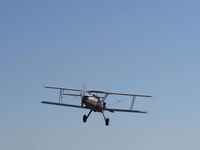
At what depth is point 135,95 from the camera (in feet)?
259

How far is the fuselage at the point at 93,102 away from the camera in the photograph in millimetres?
73750

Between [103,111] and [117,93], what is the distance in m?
3.92

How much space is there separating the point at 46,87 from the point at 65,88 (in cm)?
309

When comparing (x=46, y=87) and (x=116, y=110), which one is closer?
(x=116, y=110)

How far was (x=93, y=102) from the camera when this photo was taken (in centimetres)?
7456

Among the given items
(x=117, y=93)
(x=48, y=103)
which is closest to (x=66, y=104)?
(x=48, y=103)

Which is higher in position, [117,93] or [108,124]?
[117,93]

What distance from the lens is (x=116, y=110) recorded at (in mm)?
75750

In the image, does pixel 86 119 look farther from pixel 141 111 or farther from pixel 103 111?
pixel 141 111

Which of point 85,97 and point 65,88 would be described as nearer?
point 85,97

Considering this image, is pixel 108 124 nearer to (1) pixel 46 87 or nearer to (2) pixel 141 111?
(2) pixel 141 111

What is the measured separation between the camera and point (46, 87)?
80688 millimetres

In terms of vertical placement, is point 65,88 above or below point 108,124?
above

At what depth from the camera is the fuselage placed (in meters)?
73.8
